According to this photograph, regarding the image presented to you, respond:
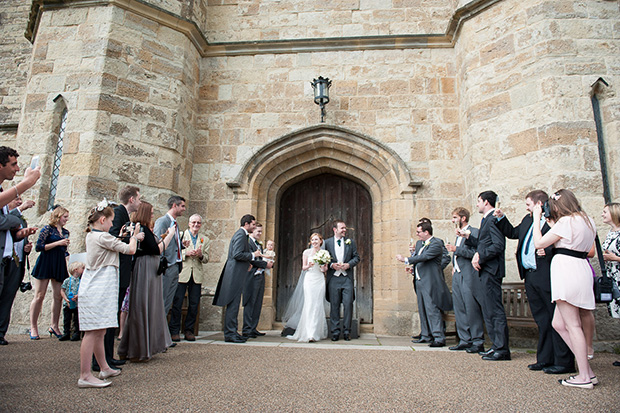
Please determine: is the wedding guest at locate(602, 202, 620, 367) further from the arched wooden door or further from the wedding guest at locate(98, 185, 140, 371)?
the wedding guest at locate(98, 185, 140, 371)

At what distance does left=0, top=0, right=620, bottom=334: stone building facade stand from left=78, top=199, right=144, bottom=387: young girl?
116 inches

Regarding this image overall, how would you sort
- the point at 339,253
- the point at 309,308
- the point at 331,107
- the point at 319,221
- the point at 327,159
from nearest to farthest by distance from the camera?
the point at 309,308 < the point at 339,253 < the point at 331,107 < the point at 327,159 < the point at 319,221

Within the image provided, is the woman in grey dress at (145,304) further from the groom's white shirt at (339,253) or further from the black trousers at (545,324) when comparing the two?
the black trousers at (545,324)

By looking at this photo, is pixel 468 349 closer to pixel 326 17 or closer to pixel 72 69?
pixel 326 17

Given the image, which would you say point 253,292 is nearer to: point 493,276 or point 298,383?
point 298,383

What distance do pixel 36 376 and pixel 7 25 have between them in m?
9.98

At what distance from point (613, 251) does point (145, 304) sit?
4.57 metres

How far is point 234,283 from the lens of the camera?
5.57m

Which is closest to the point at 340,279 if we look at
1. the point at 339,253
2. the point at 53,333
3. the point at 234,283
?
the point at 339,253

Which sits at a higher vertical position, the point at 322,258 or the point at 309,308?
the point at 322,258

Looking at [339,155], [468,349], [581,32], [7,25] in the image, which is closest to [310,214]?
[339,155]

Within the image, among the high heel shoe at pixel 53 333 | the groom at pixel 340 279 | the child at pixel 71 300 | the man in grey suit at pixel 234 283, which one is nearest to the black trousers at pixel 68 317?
the child at pixel 71 300

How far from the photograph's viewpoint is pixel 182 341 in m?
5.48

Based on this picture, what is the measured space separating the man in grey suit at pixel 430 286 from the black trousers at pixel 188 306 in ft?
9.56
